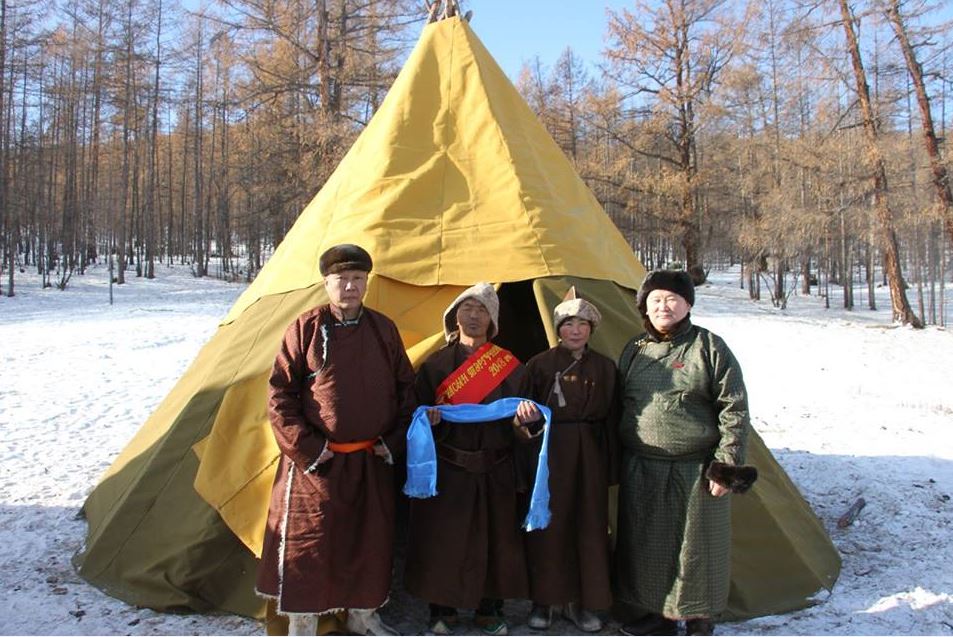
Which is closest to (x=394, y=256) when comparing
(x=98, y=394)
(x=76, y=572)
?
(x=76, y=572)

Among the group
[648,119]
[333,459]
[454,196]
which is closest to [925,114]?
[648,119]

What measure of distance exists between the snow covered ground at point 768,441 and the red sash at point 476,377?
3.94 ft

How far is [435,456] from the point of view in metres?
Answer: 3.02

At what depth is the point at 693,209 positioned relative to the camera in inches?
786

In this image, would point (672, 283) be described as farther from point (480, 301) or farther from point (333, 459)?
point (333, 459)

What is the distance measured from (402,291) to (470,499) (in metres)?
1.37

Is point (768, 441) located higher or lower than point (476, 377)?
lower

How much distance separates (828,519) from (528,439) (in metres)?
3.01

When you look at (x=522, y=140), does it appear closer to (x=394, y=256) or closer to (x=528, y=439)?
(x=394, y=256)

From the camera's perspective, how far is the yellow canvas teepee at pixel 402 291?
3512 mm

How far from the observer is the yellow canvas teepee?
3.51 meters

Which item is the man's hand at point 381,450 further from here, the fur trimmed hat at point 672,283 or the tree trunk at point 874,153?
the tree trunk at point 874,153

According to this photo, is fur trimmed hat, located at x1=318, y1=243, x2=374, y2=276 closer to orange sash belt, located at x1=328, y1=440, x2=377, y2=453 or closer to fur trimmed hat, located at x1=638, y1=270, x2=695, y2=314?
orange sash belt, located at x1=328, y1=440, x2=377, y2=453

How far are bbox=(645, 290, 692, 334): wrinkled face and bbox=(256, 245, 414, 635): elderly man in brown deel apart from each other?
4.14ft
